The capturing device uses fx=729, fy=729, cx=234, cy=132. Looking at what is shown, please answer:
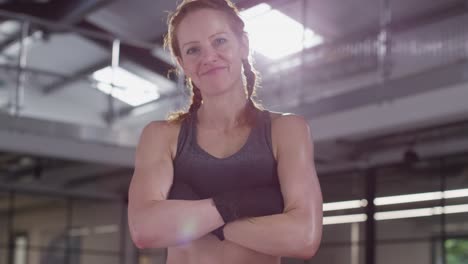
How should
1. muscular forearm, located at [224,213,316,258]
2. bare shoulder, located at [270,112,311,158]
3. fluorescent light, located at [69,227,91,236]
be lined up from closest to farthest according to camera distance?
muscular forearm, located at [224,213,316,258], bare shoulder, located at [270,112,311,158], fluorescent light, located at [69,227,91,236]

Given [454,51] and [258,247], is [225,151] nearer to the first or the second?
[258,247]

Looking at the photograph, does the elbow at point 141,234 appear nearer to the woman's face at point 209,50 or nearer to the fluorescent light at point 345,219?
the woman's face at point 209,50

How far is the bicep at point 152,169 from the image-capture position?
1324 millimetres

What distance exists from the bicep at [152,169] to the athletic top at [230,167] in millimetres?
23

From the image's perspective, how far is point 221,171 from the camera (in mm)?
1287

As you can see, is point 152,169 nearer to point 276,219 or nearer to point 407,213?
point 276,219

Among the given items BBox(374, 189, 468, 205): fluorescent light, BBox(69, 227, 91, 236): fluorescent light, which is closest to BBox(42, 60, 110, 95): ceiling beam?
BBox(69, 227, 91, 236): fluorescent light

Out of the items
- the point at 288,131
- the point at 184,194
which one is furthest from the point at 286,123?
the point at 184,194

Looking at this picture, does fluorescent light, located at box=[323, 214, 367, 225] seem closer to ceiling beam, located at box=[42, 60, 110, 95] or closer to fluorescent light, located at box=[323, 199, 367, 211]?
fluorescent light, located at box=[323, 199, 367, 211]

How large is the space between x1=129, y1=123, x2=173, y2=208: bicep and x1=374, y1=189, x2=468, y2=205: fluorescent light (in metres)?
8.99

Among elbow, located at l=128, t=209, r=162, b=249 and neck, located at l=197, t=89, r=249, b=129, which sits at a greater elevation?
neck, located at l=197, t=89, r=249, b=129

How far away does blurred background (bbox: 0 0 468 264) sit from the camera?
774 centimetres

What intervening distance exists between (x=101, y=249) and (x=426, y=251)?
6.16m

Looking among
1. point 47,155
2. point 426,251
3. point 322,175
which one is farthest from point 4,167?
point 426,251
